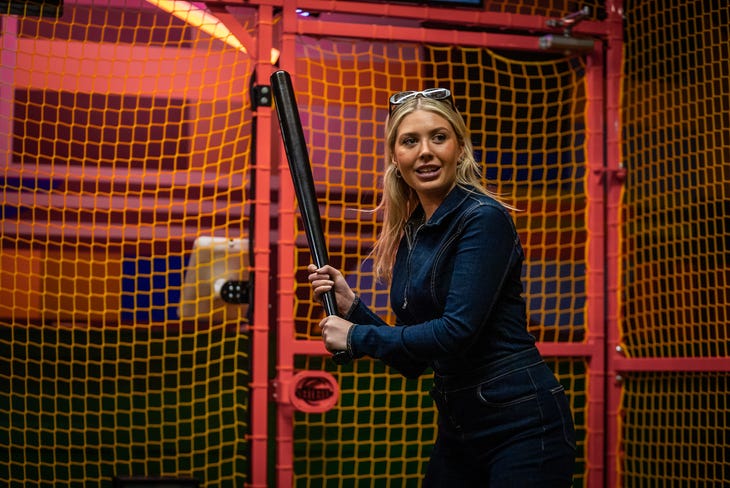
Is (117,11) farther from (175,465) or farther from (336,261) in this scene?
(175,465)

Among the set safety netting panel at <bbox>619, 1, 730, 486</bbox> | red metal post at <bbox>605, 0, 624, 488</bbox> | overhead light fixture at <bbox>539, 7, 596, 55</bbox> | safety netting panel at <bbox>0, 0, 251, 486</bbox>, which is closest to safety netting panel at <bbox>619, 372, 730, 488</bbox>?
safety netting panel at <bbox>619, 1, 730, 486</bbox>

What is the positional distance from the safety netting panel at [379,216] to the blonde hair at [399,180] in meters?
1.53

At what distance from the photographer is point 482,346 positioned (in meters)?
2.05

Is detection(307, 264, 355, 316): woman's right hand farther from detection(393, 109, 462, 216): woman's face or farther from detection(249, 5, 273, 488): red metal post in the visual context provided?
detection(249, 5, 273, 488): red metal post

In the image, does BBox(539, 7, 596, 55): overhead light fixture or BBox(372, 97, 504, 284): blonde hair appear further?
BBox(539, 7, 596, 55): overhead light fixture

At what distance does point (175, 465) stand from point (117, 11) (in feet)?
7.23

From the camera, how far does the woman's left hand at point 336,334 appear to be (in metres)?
2.08

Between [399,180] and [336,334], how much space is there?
1.75 ft

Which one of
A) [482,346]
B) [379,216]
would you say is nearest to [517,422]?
[482,346]

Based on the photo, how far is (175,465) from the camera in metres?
4.11

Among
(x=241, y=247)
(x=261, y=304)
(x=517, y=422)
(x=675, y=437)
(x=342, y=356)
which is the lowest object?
(x=675, y=437)

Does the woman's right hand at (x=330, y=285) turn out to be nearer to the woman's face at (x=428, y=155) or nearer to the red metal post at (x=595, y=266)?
the woman's face at (x=428, y=155)

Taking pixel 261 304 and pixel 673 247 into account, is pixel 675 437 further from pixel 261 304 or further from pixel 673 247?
pixel 261 304

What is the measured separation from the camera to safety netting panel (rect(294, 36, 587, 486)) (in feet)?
13.3
